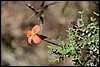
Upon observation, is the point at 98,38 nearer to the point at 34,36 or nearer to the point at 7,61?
the point at 34,36

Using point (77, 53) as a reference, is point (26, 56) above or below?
below

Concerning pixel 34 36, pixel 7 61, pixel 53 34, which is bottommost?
pixel 7 61

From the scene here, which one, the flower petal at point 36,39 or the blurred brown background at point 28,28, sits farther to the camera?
the blurred brown background at point 28,28

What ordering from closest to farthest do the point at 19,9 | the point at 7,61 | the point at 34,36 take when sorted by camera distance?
the point at 34,36
the point at 7,61
the point at 19,9

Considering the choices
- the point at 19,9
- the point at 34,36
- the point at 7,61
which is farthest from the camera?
the point at 19,9

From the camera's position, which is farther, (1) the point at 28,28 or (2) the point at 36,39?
(1) the point at 28,28

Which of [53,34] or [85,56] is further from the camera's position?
[53,34]

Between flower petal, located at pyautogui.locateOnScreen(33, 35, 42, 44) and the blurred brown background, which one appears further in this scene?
the blurred brown background

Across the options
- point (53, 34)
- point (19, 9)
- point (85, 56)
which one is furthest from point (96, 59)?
point (19, 9)
